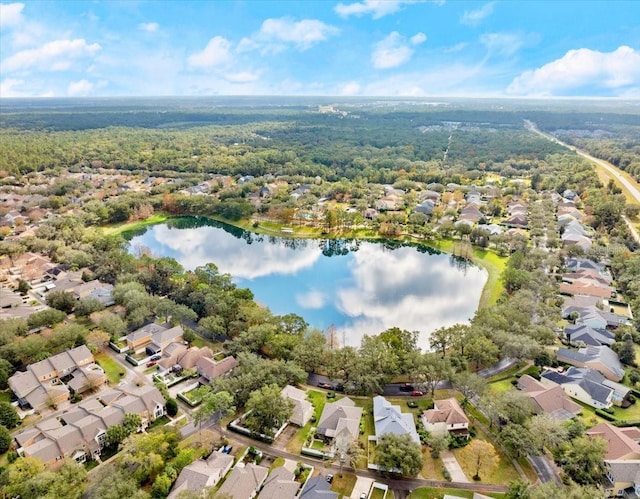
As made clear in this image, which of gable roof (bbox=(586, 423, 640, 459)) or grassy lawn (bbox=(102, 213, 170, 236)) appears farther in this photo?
grassy lawn (bbox=(102, 213, 170, 236))

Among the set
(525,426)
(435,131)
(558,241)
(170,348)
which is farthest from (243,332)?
(435,131)

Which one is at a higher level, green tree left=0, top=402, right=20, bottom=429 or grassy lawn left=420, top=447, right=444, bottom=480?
green tree left=0, top=402, right=20, bottom=429

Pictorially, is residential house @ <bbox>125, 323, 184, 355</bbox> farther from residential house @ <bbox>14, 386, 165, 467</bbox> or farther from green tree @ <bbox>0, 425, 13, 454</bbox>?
green tree @ <bbox>0, 425, 13, 454</bbox>

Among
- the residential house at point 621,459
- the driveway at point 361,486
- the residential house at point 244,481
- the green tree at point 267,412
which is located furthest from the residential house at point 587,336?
the residential house at point 244,481

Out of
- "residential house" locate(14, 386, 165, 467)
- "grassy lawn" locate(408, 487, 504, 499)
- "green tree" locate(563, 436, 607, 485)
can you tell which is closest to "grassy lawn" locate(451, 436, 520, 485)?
"grassy lawn" locate(408, 487, 504, 499)

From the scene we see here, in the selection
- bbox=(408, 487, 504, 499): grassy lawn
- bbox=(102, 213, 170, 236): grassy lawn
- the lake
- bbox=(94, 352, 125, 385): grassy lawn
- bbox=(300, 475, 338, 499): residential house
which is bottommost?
the lake

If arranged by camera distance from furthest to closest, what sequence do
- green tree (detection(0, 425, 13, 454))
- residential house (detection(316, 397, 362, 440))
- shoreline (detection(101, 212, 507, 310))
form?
1. shoreline (detection(101, 212, 507, 310))
2. residential house (detection(316, 397, 362, 440))
3. green tree (detection(0, 425, 13, 454))
